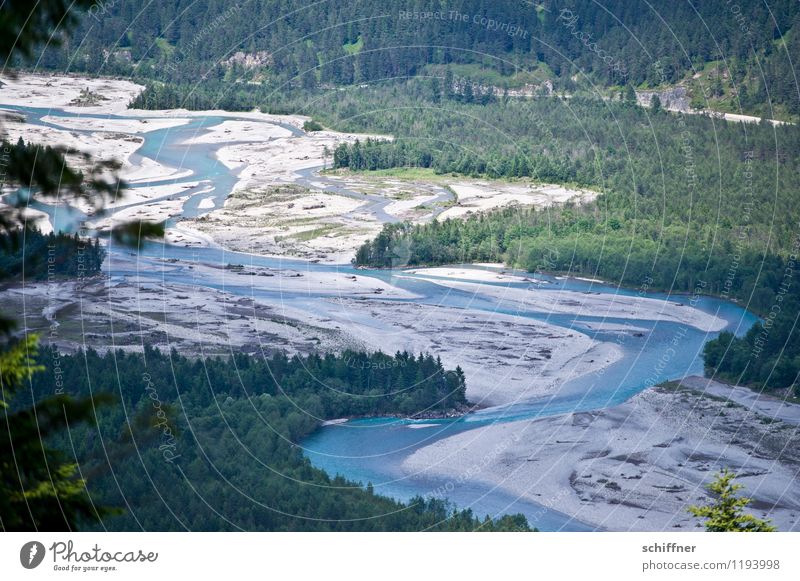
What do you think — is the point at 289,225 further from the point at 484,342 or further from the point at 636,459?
the point at 636,459

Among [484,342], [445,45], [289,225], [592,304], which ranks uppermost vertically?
[445,45]

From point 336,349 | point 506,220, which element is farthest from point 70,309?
point 506,220

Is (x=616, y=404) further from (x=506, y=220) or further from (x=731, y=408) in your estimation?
(x=506, y=220)

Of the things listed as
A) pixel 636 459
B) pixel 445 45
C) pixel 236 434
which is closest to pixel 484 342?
pixel 636 459

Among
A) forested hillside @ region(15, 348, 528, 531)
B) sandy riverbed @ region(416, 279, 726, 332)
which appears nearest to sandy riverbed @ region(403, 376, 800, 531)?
forested hillside @ region(15, 348, 528, 531)

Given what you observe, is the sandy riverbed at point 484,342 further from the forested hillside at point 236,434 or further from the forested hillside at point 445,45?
the forested hillside at point 445,45

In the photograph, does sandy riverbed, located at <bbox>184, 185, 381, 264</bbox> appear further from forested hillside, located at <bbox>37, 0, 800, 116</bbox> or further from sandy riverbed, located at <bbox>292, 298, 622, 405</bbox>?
forested hillside, located at <bbox>37, 0, 800, 116</bbox>
